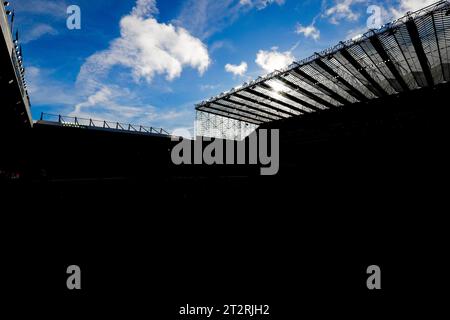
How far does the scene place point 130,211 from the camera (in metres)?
9.48

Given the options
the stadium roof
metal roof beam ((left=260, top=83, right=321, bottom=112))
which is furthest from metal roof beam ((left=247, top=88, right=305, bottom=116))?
metal roof beam ((left=260, top=83, right=321, bottom=112))

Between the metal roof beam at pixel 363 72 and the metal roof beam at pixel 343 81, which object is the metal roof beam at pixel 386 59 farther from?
the metal roof beam at pixel 343 81

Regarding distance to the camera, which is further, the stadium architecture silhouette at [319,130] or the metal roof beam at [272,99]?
the metal roof beam at [272,99]

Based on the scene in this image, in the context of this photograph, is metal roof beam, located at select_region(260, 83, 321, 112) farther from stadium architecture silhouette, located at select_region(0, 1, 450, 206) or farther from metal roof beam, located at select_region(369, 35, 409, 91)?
metal roof beam, located at select_region(369, 35, 409, 91)

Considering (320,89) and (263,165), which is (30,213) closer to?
(263,165)

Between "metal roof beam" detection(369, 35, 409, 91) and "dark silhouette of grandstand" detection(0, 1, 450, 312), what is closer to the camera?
"dark silhouette of grandstand" detection(0, 1, 450, 312)

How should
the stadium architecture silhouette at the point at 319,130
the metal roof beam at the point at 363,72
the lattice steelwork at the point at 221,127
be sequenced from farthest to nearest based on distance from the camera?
the lattice steelwork at the point at 221,127
the metal roof beam at the point at 363,72
the stadium architecture silhouette at the point at 319,130

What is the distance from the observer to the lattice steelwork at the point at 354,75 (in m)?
11.6

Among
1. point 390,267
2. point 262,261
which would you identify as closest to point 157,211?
point 262,261

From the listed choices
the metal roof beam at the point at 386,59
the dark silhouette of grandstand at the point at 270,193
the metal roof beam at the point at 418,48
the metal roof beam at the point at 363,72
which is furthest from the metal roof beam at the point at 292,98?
the metal roof beam at the point at 418,48

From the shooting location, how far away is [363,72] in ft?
52.2

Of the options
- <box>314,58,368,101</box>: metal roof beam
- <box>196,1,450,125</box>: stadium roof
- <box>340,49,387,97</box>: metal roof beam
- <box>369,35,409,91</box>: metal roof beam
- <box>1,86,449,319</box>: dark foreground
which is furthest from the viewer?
<box>314,58,368,101</box>: metal roof beam

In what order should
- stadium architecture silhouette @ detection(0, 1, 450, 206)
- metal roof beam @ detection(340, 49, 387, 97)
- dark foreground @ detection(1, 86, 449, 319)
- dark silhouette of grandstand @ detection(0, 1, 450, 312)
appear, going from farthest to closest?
metal roof beam @ detection(340, 49, 387, 97) < stadium architecture silhouette @ detection(0, 1, 450, 206) < dark silhouette of grandstand @ detection(0, 1, 450, 312) < dark foreground @ detection(1, 86, 449, 319)

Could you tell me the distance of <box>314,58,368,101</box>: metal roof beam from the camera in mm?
15083
